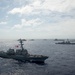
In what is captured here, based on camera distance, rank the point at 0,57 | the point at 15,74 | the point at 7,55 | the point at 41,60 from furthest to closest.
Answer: the point at 0,57 → the point at 7,55 → the point at 41,60 → the point at 15,74

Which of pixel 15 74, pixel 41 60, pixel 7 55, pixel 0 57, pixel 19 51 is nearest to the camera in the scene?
pixel 15 74

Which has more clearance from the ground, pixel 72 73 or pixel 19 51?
pixel 19 51

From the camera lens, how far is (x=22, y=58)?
93.2 meters

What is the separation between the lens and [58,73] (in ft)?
208

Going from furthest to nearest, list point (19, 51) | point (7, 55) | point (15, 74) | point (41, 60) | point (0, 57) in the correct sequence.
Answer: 1. point (0, 57)
2. point (7, 55)
3. point (19, 51)
4. point (41, 60)
5. point (15, 74)

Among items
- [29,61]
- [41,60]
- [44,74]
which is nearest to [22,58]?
[29,61]

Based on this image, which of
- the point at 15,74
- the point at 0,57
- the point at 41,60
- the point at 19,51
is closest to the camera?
the point at 15,74

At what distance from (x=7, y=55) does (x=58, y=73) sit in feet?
165

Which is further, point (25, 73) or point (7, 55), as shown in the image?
point (7, 55)

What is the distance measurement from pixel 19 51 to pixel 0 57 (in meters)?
22.6

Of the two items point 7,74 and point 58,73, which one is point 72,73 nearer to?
point 58,73

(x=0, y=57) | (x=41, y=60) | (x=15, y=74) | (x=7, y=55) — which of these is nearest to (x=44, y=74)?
(x=15, y=74)

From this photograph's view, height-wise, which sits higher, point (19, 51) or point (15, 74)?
point (19, 51)

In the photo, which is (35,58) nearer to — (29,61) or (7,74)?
(29,61)
